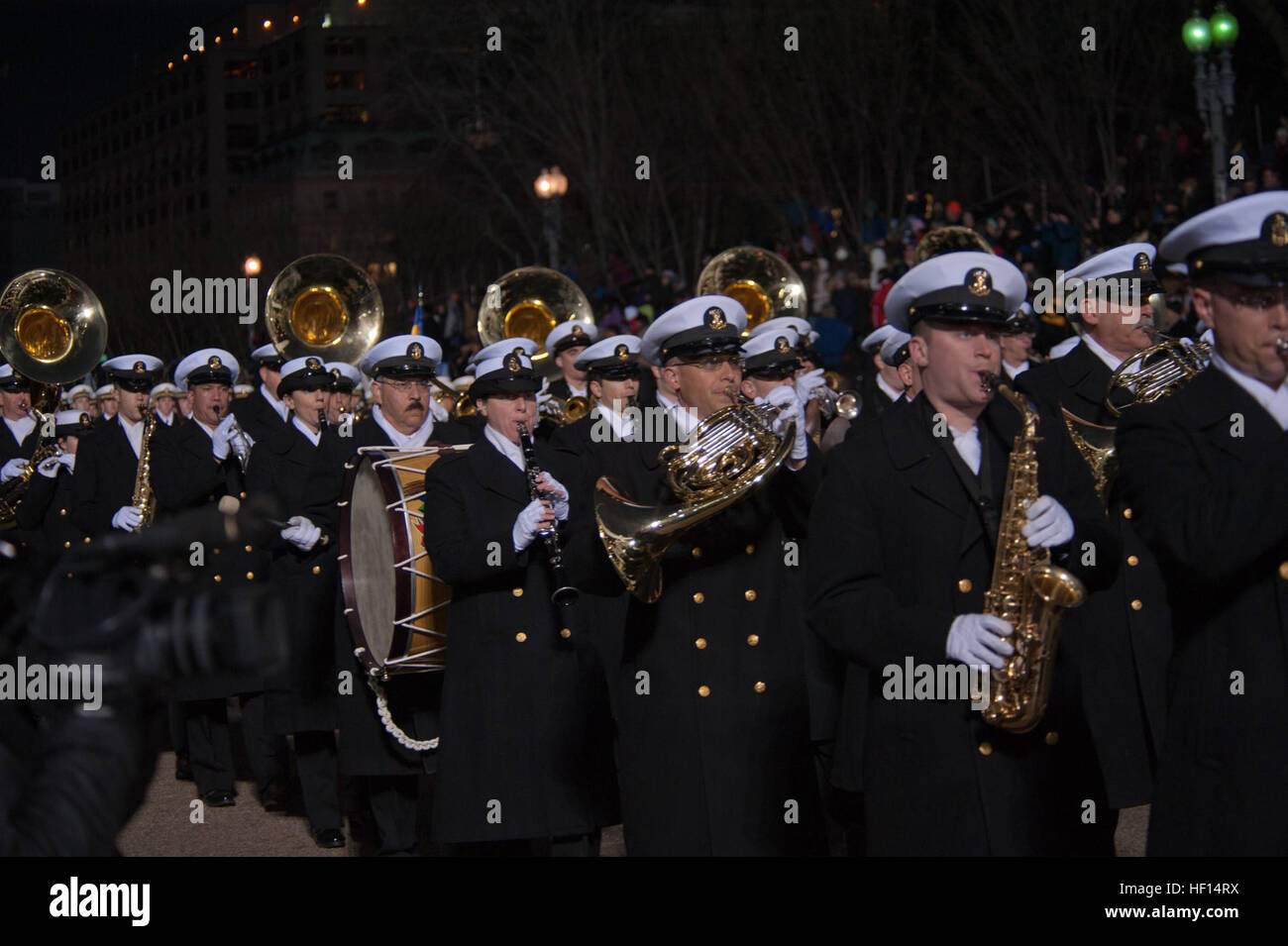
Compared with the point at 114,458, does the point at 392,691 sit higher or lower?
lower

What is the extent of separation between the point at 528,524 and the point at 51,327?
7746 mm

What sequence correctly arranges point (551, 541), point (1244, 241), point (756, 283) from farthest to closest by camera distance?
point (756, 283), point (551, 541), point (1244, 241)

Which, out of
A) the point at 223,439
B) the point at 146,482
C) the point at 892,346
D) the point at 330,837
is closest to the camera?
the point at 330,837

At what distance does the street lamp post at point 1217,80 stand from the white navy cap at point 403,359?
865cm

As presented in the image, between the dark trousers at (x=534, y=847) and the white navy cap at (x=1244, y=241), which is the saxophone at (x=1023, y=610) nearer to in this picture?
the white navy cap at (x=1244, y=241)

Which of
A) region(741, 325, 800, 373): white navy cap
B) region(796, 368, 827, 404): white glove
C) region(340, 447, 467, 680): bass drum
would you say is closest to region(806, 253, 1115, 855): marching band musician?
region(340, 447, 467, 680): bass drum

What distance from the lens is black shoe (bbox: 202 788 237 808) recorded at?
371 inches

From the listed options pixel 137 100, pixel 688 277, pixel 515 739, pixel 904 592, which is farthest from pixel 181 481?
pixel 137 100

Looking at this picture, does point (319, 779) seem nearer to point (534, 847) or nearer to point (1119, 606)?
point (534, 847)

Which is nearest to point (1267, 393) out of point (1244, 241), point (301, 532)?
point (1244, 241)

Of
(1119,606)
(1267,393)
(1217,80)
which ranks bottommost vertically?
(1119,606)

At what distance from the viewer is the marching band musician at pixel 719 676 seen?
18.1 ft

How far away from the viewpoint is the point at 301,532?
8.19m

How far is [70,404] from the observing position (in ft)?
50.2
